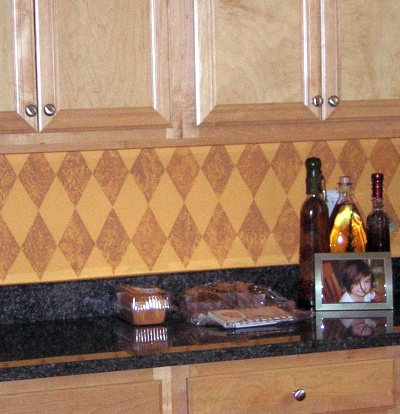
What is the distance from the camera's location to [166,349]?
6.86ft

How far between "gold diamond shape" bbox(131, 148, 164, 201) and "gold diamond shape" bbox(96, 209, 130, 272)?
0.13m

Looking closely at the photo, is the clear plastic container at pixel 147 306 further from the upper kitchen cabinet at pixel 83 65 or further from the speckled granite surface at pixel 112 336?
the upper kitchen cabinet at pixel 83 65

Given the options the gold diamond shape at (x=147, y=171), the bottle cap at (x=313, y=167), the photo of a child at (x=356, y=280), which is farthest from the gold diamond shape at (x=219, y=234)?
the photo of a child at (x=356, y=280)

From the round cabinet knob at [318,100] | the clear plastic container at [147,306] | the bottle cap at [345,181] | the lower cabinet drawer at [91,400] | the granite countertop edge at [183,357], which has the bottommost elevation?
the lower cabinet drawer at [91,400]

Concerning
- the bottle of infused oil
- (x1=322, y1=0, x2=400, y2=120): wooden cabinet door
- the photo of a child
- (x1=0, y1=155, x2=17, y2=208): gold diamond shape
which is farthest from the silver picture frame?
(x1=0, y1=155, x2=17, y2=208): gold diamond shape

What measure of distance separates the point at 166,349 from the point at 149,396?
127mm

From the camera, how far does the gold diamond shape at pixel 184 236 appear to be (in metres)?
2.67

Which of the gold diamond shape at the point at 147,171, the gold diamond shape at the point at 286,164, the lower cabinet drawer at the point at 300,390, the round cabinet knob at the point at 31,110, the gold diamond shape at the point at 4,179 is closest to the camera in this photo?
the lower cabinet drawer at the point at 300,390

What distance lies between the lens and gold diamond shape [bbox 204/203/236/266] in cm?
271

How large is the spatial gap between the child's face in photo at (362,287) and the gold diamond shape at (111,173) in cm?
80

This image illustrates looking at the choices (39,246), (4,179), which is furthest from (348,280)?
(4,179)

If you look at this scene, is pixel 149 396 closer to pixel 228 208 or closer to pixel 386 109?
pixel 228 208

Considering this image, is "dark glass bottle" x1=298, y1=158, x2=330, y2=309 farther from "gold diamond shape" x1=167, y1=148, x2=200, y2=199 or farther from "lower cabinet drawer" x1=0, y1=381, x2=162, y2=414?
"lower cabinet drawer" x1=0, y1=381, x2=162, y2=414

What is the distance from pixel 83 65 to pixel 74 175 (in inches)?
18.7
